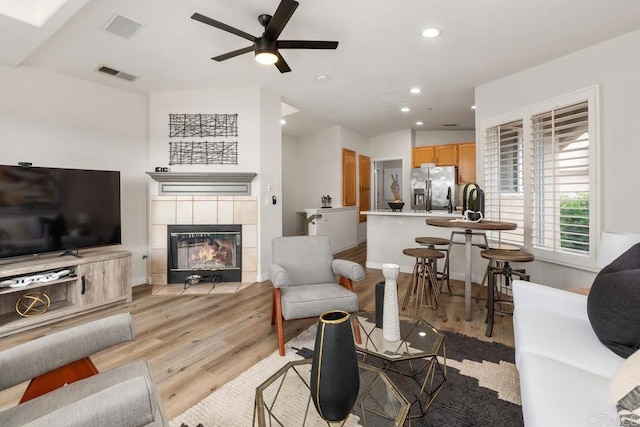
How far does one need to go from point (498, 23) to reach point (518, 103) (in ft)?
4.32

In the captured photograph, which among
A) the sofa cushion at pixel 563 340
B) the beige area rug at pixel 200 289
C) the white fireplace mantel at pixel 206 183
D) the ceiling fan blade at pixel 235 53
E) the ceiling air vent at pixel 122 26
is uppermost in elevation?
the ceiling air vent at pixel 122 26

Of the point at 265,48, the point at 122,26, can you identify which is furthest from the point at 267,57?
the point at 122,26

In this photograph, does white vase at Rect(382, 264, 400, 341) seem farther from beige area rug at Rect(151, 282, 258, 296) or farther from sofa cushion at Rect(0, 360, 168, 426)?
beige area rug at Rect(151, 282, 258, 296)

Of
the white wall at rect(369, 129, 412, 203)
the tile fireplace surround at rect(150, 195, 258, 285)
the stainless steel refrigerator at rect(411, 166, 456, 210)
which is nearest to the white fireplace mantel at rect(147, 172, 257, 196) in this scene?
the tile fireplace surround at rect(150, 195, 258, 285)

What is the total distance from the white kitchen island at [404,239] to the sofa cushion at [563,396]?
2850mm

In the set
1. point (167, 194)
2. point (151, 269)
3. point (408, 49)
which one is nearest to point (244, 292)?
point (151, 269)

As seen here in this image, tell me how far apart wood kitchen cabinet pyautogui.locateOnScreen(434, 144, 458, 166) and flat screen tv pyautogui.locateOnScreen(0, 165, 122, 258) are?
5793 millimetres

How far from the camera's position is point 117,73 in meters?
3.39

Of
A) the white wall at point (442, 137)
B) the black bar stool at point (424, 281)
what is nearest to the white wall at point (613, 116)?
the black bar stool at point (424, 281)

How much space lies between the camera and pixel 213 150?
13.3 feet

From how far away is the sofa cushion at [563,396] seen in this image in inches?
36.9

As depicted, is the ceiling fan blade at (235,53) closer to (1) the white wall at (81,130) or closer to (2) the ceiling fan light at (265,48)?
(2) the ceiling fan light at (265,48)

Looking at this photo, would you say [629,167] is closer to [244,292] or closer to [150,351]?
[244,292]

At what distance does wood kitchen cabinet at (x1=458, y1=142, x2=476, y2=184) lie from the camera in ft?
19.7
